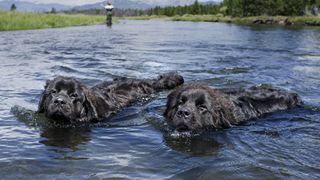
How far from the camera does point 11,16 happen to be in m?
46.7

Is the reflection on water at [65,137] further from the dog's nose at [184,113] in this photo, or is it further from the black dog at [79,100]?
the dog's nose at [184,113]

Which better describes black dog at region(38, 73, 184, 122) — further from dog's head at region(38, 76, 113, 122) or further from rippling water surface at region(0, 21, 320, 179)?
rippling water surface at region(0, 21, 320, 179)

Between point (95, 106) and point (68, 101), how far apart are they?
97 cm

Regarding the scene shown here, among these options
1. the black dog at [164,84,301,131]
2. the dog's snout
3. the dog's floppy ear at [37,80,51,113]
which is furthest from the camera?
the dog's floppy ear at [37,80,51,113]

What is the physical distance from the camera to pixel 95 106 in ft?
31.9

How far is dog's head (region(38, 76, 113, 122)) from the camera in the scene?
871 cm

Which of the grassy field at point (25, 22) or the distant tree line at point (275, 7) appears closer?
the grassy field at point (25, 22)

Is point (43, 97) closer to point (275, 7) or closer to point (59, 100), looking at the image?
point (59, 100)

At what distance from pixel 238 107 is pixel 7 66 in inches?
420

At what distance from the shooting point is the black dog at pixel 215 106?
832cm

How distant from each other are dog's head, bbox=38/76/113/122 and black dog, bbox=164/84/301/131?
1.54 m

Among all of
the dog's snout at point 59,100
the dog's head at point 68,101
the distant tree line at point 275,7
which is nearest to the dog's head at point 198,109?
the dog's head at point 68,101

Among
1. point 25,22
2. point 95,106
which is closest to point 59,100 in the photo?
point 95,106

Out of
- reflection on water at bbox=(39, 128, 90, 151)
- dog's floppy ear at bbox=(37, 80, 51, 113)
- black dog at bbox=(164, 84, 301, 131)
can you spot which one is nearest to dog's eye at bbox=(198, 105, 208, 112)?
black dog at bbox=(164, 84, 301, 131)
